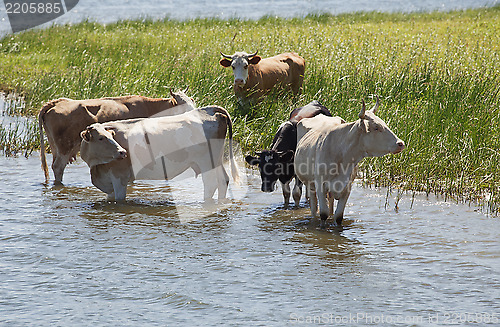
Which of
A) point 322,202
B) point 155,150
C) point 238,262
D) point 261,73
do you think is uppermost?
point 261,73

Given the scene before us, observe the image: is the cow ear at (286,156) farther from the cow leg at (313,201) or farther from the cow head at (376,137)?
the cow head at (376,137)

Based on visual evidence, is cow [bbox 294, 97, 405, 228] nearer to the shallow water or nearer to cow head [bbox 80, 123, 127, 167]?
the shallow water

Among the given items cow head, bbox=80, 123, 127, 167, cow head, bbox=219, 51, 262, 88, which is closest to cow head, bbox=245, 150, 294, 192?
cow head, bbox=80, 123, 127, 167

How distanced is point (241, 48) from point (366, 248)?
11.7 metres

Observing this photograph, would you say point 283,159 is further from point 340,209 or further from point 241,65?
point 241,65

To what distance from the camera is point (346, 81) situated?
13148 mm

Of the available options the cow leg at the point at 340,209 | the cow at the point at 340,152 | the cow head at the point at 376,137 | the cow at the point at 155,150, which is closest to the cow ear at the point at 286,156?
the cow at the point at 340,152

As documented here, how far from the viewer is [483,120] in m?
10.5

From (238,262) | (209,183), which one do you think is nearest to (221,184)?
(209,183)

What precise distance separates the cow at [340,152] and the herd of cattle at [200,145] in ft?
0.03

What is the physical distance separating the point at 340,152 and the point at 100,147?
9.71ft

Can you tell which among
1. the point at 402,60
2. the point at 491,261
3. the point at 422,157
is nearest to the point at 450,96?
the point at 422,157

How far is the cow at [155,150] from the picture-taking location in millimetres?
8898

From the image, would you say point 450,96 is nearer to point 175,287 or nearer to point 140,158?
point 140,158
